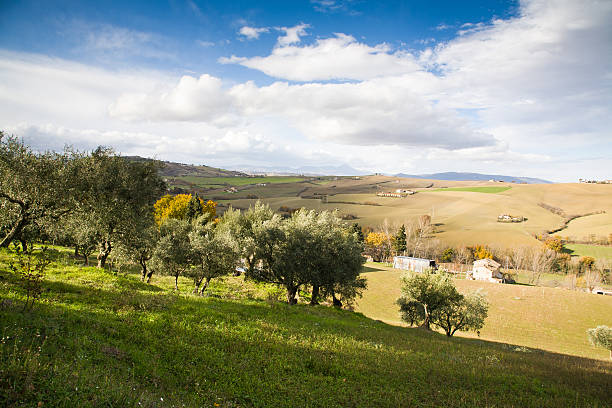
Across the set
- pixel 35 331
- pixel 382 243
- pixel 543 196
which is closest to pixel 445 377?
pixel 35 331

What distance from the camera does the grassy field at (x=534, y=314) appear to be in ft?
146

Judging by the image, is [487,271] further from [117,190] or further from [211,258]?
[117,190]

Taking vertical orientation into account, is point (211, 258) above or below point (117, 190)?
below

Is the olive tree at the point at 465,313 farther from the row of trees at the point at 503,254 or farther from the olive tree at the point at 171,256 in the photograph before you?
the row of trees at the point at 503,254

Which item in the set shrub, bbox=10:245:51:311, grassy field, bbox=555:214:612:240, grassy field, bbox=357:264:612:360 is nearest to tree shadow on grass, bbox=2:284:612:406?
shrub, bbox=10:245:51:311

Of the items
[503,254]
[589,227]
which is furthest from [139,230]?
[589,227]

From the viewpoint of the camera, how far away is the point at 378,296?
6228cm

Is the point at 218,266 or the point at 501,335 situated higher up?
the point at 218,266

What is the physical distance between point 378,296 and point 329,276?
3458cm

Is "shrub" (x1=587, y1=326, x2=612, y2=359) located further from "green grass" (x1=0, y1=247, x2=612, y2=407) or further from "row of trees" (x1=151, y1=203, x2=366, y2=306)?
"row of trees" (x1=151, y1=203, x2=366, y2=306)

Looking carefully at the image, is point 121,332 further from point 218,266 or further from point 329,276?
point 329,276

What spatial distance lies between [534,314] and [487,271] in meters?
43.1

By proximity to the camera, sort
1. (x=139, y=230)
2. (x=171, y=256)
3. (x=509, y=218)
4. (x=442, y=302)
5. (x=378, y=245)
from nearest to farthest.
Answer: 1. (x=139, y=230)
2. (x=171, y=256)
3. (x=442, y=302)
4. (x=378, y=245)
5. (x=509, y=218)

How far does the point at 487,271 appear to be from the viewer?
96312 mm
